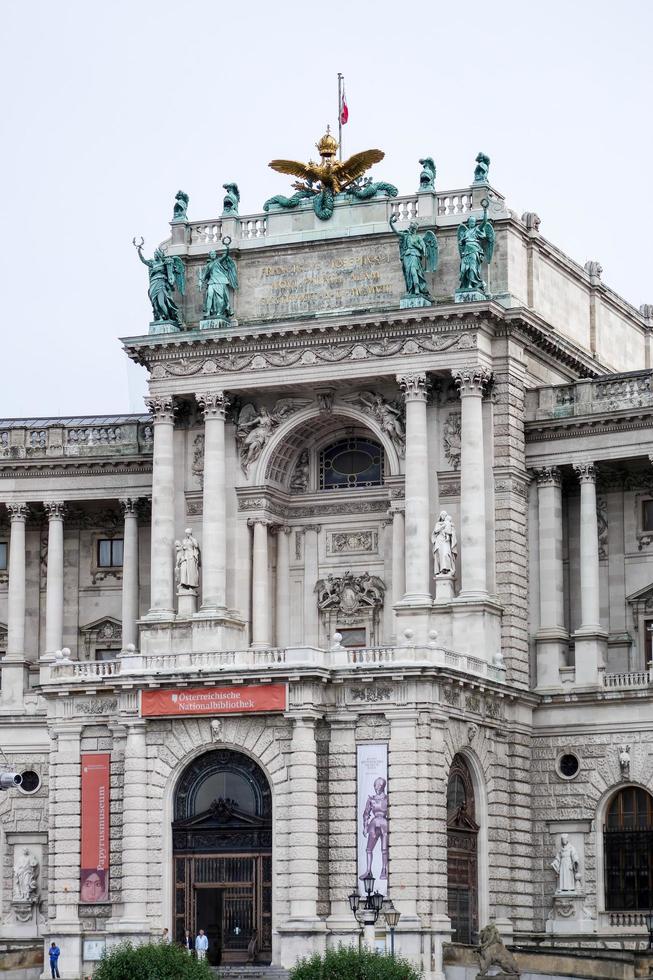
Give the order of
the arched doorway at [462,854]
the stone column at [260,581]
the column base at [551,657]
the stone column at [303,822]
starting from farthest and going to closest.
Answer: the stone column at [260,581], the column base at [551,657], the arched doorway at [462,854], the stone column at [303,822]

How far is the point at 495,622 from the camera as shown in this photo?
247ft

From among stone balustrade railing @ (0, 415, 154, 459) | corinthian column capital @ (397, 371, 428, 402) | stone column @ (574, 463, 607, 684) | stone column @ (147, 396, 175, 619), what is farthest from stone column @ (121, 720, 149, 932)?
stone balustrade railing @ (0, 415, 154, 459)

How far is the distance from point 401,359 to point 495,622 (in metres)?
8.97

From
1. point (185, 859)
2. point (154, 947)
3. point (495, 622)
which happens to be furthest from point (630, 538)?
point (154, 947)

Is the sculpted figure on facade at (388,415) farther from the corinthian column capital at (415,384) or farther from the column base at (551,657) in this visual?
the column base at (551,657)

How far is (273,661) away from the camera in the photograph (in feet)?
232

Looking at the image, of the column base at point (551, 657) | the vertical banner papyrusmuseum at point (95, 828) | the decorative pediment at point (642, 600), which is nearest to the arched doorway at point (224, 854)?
the vertical banner papyrusmuseum at point (95, 828)

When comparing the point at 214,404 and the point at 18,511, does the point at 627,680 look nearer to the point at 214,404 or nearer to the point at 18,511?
the point at 214,404

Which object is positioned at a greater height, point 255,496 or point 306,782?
point 255,496

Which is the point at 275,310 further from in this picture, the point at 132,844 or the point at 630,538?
the point at 132,844

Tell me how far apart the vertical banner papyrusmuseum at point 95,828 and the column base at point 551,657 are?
48.0ft

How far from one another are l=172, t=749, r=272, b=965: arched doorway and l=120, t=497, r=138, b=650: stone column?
12.1 m

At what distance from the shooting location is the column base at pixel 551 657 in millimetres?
76938

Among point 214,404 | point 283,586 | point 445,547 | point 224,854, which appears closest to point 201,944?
point 224,854
